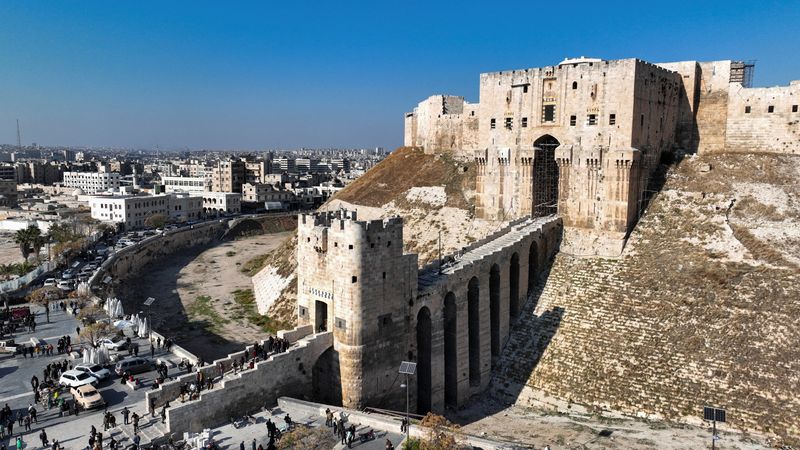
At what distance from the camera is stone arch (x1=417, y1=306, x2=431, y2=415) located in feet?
125

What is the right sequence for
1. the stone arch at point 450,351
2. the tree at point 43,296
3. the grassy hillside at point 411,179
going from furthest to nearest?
the grassy hillside at point 411,179, the tree at point 43,296, the stone arch at point 450,351

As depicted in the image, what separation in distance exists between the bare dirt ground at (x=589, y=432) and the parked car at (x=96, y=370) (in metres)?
22.2

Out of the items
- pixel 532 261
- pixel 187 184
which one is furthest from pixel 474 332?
pixel 187 184

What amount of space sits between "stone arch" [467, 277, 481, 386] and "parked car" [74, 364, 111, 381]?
937 inches

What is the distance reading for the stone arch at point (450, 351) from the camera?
A: 4003 cm

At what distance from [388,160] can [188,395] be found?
215 ft

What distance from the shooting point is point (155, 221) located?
117 meters

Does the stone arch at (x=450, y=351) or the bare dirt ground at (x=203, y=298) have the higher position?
the stone arch at (x=450, y=351)

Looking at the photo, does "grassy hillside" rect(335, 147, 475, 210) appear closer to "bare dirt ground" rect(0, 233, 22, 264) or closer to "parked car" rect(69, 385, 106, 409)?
"parked car" rect(69, 385, 106, 409)

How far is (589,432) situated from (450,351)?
34.9 feet

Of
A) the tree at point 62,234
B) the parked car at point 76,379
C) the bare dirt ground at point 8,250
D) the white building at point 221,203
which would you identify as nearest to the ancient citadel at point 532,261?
the parked car at point 76,379

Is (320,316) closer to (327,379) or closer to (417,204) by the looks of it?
(327,379)

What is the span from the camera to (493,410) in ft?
130

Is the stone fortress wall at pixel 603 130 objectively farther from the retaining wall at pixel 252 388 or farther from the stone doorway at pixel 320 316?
the retaining wall at pixel 252 388
